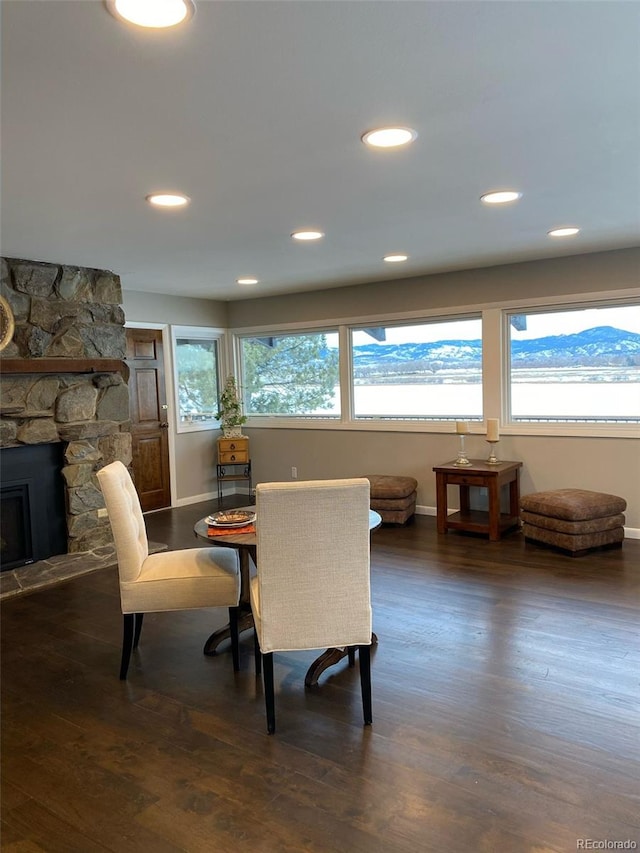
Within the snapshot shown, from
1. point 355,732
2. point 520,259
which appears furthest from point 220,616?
point 520,259

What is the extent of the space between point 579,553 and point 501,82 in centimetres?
367

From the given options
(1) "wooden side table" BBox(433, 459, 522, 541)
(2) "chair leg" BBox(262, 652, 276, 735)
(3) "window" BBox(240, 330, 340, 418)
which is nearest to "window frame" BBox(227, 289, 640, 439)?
(3) "window" BBox(240, 330, 340, 418)

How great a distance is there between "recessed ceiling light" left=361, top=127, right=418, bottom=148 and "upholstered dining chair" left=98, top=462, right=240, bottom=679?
6.20 ft

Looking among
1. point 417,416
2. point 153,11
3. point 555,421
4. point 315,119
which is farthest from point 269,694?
point 417,416

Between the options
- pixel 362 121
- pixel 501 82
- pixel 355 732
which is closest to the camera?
pixel 501 82

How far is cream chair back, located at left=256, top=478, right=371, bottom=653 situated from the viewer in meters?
2.32

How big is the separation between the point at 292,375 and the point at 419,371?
65.5 inches

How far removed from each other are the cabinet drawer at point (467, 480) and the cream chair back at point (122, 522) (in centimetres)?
305

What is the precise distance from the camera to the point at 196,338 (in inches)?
282

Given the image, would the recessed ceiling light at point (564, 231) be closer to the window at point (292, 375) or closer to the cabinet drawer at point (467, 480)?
the cabinet drawer at point (467, 480)

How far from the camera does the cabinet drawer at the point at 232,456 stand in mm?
7008

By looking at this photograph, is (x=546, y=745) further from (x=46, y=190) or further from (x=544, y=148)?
(x=46, y=190)

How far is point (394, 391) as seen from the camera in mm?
6348

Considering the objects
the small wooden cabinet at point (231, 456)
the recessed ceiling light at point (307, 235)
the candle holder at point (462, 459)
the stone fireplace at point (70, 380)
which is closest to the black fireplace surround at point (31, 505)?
the stone fireplace at point (70, 380)
